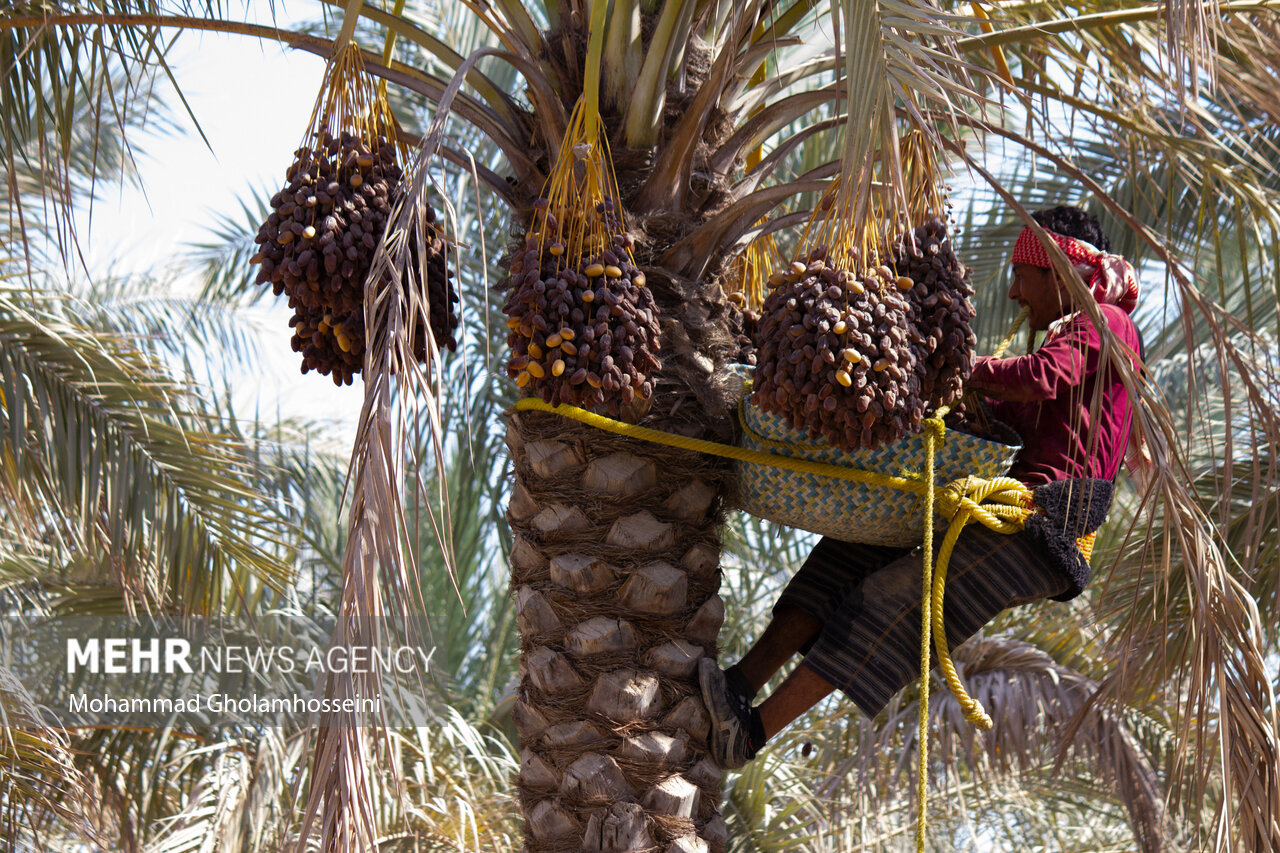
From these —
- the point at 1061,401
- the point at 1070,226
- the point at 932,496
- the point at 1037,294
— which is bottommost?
the point at 932,496

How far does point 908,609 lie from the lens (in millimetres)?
2688

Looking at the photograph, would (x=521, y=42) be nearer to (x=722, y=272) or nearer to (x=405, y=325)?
(x=722, y=272)

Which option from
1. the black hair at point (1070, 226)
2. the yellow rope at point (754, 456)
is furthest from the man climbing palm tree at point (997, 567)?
the yellow rope at point (754, 456)

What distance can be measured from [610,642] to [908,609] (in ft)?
2.11

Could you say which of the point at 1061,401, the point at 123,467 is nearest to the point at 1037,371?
the point at 1061,401

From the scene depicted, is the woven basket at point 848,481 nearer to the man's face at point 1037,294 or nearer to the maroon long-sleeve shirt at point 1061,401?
the maroon long-sleeve shirt at point 1061,401

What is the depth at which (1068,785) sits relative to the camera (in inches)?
227

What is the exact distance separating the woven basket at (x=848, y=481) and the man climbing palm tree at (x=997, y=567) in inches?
4.5

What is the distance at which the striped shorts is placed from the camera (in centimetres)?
267

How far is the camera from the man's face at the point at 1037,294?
3020mm

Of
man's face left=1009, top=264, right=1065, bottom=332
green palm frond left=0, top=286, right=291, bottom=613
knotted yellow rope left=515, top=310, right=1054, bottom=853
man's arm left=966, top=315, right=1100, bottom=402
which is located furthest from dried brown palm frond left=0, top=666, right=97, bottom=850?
man's face left=1009, top=264, right=1065, bottom=332

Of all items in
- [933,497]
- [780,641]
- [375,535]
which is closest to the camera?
[375,535]

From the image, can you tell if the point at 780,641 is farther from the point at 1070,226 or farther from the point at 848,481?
the point at 1070,226

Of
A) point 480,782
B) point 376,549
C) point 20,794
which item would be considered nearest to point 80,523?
point 20,794
